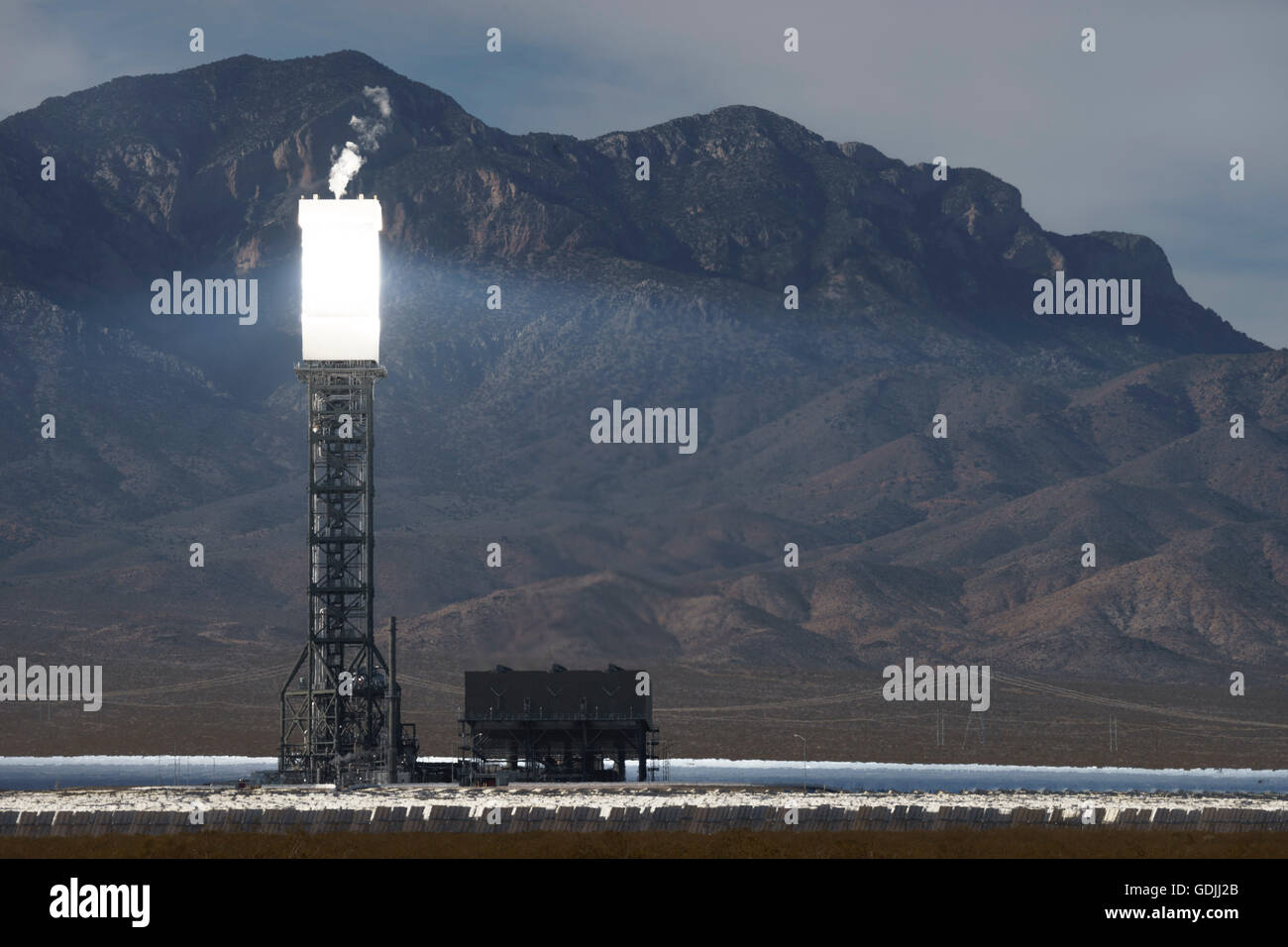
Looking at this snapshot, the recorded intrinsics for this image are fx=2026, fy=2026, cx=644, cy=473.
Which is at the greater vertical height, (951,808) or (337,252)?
(337,252)

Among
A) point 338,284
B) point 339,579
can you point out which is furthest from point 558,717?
point 338,284

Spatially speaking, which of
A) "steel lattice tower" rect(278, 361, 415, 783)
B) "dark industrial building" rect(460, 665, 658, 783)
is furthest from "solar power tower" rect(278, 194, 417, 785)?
"dark industrial building" rect(460, 665, 658, 783)

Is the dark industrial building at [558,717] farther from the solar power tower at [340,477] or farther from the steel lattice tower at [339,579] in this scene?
the steel lattice tower at [339,579]

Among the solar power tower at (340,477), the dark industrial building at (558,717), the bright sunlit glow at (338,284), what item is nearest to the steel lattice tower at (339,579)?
the solar power tower at (340,477)

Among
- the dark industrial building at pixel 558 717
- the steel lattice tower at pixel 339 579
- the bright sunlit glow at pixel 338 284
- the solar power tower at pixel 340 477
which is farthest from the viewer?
the dark industrial building at pixel 558 717

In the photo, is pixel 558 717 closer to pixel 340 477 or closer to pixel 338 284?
pixel 340 477
